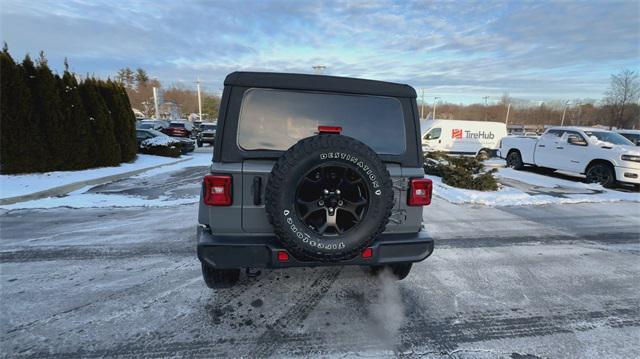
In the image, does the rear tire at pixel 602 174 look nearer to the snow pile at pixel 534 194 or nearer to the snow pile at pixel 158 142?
the snow pile at pixel 534 194

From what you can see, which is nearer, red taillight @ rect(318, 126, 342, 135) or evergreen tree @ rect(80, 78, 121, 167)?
red taillight @ rect(318, 126, 342, 135)

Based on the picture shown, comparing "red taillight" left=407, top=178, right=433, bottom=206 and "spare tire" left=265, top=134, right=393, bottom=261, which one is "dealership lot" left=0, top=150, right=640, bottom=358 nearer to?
"spare tire" left=265, top=134, right=393, bottom=261

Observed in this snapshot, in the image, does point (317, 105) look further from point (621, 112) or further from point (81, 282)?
point (621, 112)

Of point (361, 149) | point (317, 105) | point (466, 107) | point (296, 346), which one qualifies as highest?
point (466, 107)

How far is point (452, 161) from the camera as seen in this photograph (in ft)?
32.9

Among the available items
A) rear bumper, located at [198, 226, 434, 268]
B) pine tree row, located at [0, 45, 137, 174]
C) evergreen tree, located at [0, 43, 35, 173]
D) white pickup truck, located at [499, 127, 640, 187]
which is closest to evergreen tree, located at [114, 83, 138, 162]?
pine tree row, located at [0, 45, 137, 174]

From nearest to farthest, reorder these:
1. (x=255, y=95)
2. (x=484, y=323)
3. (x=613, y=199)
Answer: (x=255, y=95), (x=484, y=323), (x=613, y=199)

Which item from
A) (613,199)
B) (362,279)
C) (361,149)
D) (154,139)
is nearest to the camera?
(361,149)

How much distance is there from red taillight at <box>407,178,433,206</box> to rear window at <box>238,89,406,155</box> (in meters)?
0.31

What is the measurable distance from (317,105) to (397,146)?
81 cm

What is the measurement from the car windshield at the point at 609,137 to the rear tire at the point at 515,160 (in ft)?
9.69

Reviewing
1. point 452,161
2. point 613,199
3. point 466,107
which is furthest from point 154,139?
point 466,107

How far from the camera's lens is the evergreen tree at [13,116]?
8.49 m

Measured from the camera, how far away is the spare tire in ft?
8.07
